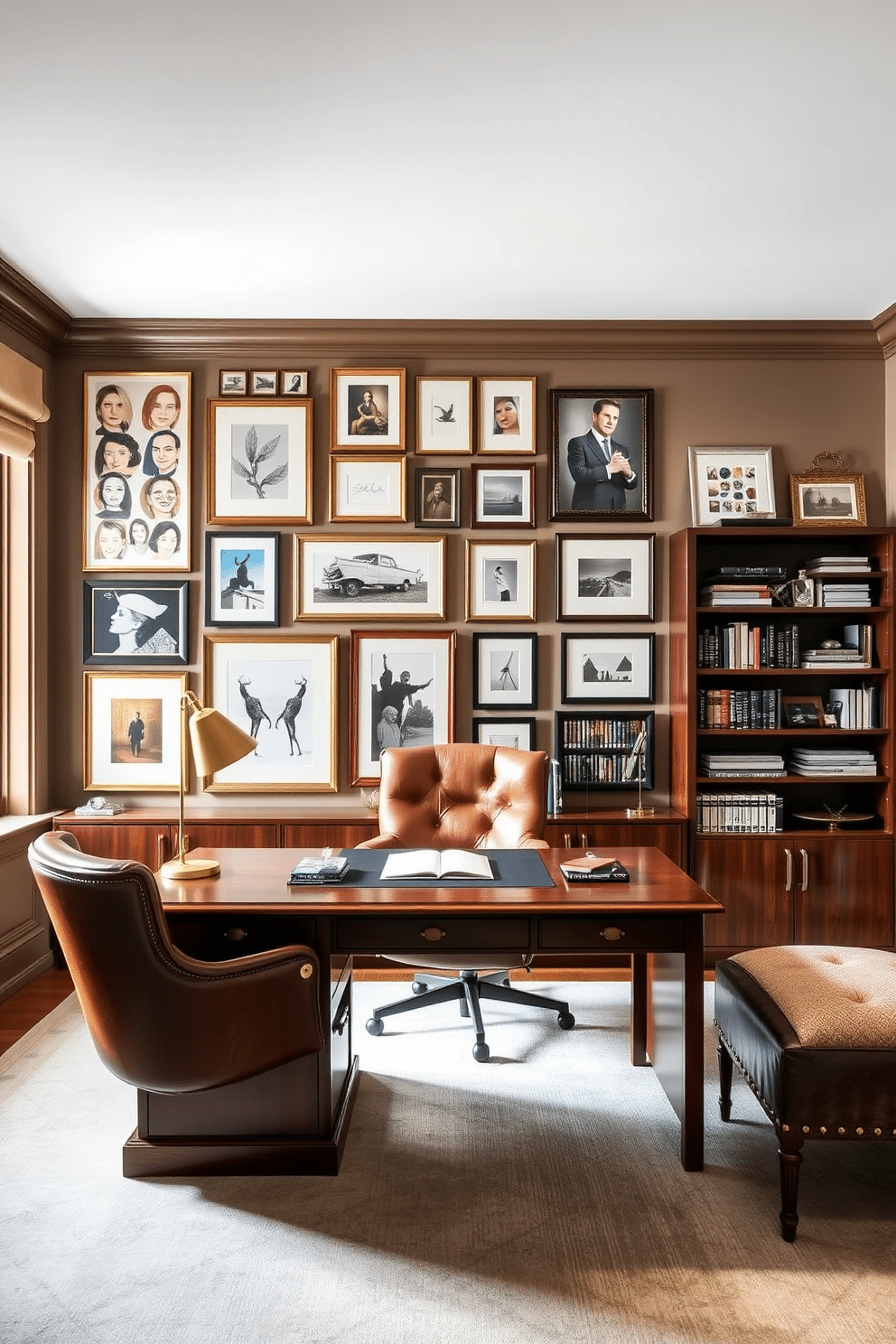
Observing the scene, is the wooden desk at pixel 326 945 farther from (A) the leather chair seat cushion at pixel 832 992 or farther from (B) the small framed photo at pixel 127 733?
(B) the small framed photo at pixel 127 733

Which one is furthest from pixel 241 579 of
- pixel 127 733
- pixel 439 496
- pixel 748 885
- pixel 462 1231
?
pixel 462 1231

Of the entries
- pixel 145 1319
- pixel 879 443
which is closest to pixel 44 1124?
pixel 145 1319

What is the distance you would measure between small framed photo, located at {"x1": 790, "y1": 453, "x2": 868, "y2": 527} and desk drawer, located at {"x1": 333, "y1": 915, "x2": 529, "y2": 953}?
2875 millimetres

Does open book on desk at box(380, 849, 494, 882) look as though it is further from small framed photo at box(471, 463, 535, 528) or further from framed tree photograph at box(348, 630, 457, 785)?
small framed photo at box(471, 463, 535, 528)

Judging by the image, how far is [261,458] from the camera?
453cm

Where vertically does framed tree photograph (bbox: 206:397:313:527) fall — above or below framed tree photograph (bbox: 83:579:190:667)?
above

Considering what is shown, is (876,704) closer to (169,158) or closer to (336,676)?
(336,676)

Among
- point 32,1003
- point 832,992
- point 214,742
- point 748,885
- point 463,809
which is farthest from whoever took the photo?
point 748,885

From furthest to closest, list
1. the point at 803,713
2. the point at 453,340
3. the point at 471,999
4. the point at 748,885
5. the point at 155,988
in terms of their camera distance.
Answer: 1. the point at 453,340
2. the point at 803,713
3. the point at 748,885
4. the point at 471,999
5. the point at 155,988

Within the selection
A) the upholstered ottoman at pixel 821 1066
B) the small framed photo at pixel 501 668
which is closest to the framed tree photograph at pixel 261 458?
the small framed photo at pixel 501 668

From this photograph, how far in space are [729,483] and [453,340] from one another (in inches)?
59.4

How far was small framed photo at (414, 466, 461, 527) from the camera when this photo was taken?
4.53 metres

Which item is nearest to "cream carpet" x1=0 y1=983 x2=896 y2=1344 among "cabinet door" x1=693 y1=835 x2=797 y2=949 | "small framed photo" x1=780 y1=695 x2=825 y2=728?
"cabinet door" x1=693 y1=835 x2=797 y2=949

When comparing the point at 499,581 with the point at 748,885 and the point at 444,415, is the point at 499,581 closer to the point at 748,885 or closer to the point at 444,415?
the point at 444,415
